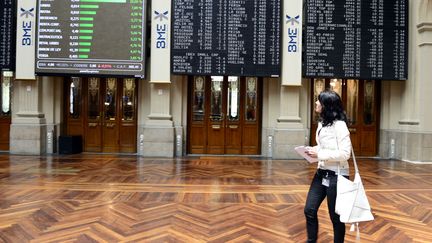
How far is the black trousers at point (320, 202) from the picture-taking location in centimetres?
315

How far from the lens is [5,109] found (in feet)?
36.4

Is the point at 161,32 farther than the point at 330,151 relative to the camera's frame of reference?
Yes

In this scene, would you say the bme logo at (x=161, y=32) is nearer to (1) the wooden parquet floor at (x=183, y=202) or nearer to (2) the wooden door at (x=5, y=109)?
(1) the wooden parquet floor at (x=183, y=202)

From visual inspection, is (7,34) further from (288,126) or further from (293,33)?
(288,126)

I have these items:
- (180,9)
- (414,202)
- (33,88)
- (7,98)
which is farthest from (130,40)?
(414,202)

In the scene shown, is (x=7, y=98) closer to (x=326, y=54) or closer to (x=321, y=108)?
(x=326, y=54)

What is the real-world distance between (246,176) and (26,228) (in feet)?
14.7

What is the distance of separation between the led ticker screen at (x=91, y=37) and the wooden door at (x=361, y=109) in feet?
18.4

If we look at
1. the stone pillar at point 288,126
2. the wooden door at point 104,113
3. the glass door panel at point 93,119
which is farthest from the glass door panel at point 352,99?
the glass door panel at point 93,119

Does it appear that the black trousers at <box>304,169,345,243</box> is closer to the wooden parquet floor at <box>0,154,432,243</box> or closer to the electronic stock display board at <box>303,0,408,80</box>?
the wooden parquet floor at <box>0,154,432,243</box>

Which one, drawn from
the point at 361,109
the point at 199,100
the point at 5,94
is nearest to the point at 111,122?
the point at 199,100

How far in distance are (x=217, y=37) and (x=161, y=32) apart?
1545 millimetres

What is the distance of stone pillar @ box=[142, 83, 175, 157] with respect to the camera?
10.2 m

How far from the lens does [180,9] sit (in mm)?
9977
